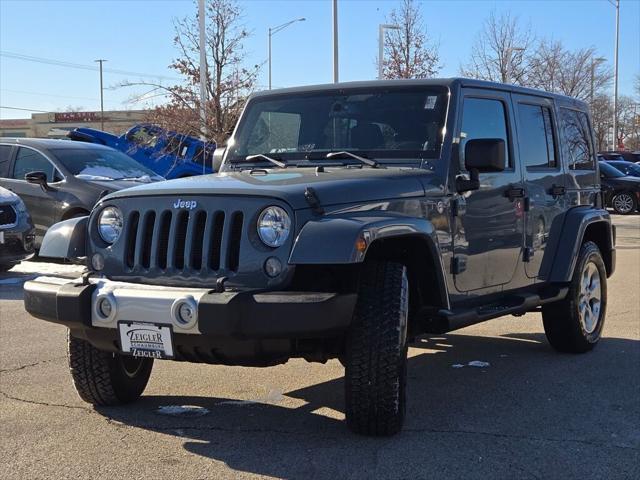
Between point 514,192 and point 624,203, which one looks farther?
point 624,203

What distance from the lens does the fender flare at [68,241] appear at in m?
4.55

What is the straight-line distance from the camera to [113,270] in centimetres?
439

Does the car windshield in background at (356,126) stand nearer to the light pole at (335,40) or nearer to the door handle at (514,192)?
the door handle at (514,192)

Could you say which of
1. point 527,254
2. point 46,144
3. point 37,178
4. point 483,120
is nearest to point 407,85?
point 483,120

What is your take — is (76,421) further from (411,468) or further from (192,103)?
(192,103)

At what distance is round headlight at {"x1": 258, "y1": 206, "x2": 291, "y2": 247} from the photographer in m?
→ 4.04

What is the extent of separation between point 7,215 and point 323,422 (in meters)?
6.99

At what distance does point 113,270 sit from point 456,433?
2011 millimetres

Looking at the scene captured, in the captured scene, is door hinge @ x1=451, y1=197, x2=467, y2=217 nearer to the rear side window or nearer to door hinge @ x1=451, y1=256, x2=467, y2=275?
door hinge @ x1=451, y1=256, x2=467, y2=275

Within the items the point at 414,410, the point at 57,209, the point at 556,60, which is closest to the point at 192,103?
the point at 57,209

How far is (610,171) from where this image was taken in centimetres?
2438

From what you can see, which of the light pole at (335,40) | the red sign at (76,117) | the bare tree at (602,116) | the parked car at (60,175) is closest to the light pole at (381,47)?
the light pole at (335,40)

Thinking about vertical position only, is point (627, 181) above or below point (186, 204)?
below

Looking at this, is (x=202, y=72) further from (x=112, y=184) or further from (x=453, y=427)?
(x=453, y=427)
